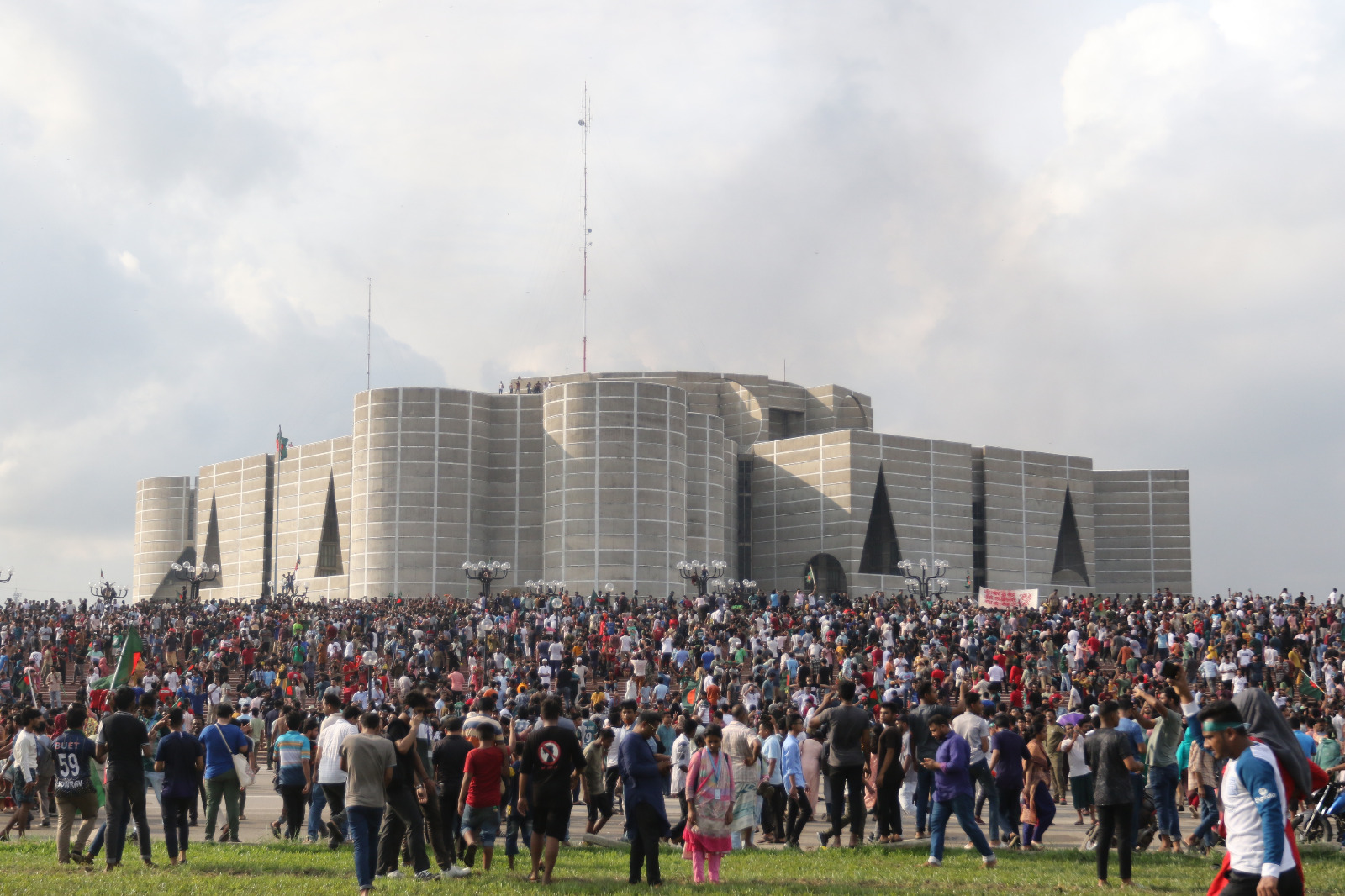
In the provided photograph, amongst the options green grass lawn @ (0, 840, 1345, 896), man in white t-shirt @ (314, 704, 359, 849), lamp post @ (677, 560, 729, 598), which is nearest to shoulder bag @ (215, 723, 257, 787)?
green grass lawn @ (0, 840, 1345, 896)

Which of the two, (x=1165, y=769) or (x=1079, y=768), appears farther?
(x=1079, y=768)

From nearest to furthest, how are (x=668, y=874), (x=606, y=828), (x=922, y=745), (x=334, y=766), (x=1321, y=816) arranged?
1. (x=668, y=874)
2. (x=334, y=766)
3. (x=922, y=745)
4. (x=1321, y=816)
5. (x=606, y=828)

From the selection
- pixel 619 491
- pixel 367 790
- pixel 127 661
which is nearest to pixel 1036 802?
pixel 367 790

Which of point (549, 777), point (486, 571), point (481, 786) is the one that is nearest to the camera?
point (549, 777)

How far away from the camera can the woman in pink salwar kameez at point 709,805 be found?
10.5 m

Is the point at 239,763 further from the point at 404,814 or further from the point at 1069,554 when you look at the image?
the point at 1069,554

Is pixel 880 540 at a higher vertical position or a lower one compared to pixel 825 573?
higher

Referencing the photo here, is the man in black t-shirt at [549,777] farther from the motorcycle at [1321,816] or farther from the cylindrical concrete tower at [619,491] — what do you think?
the cylindrical concrete tower at [619,491]

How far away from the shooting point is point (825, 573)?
70125mm

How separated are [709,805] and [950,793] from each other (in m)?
2.28

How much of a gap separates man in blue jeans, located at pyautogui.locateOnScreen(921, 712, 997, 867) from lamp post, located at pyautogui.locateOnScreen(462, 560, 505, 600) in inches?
1657

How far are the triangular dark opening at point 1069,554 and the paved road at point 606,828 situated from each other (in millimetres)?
58749

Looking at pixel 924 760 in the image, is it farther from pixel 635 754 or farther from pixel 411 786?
pixel 411 786

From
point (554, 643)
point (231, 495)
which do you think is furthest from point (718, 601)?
point (231, 495)
